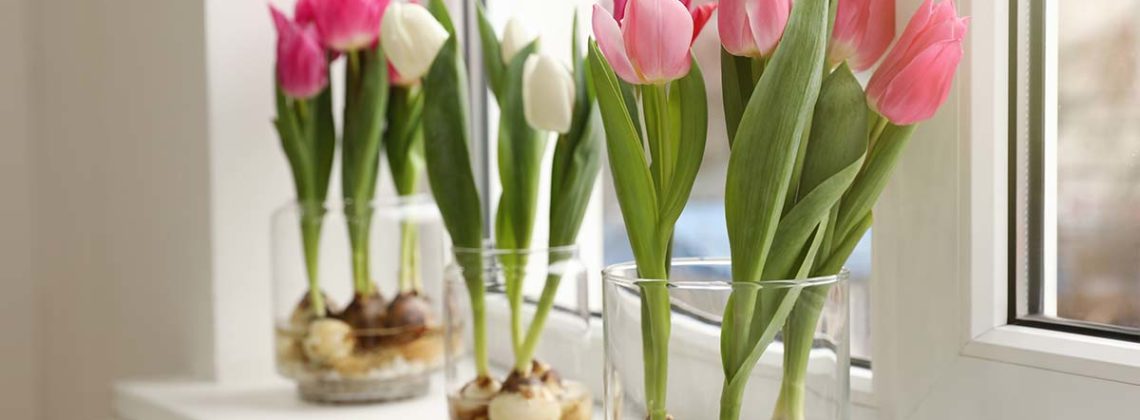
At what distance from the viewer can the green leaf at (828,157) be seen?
0.53 metres

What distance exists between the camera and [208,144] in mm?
1214

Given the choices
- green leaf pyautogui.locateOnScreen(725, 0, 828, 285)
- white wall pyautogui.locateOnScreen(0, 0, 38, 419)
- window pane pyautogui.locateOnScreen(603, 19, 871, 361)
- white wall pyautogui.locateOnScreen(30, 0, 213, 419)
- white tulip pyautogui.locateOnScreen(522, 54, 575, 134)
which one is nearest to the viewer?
green leaf pyautogui.locateOnScreen(725, 0, 828, 285)

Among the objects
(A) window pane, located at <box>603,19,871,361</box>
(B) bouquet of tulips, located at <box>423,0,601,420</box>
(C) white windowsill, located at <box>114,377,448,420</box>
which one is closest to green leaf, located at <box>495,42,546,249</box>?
(B) bouquet of tulips, located at <box>423,0,601,420</box>

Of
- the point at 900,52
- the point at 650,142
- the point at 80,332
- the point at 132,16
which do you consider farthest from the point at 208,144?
the point at 900,52

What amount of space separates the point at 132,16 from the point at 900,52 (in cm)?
102

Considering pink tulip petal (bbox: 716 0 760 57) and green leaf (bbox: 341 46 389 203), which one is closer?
pink tulip petal (bbox: 716 0 760 57)

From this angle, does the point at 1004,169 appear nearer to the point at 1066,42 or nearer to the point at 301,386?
the point at 1066,42

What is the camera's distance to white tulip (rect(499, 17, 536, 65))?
0.88 meters

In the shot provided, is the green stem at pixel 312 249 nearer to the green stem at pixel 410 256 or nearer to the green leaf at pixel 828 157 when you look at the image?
the green stem at pixel 410 256

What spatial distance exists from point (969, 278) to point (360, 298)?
0.57 m

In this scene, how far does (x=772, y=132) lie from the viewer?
0.52 metres

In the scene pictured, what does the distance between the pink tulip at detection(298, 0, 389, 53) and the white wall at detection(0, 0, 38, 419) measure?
0.61 m

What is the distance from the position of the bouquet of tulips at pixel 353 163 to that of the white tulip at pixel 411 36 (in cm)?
11

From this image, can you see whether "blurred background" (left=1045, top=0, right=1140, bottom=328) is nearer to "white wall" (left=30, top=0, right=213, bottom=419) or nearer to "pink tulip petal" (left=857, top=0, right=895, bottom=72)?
"pink tulip petal" (left=857, top=0, right=895, bottom=72)
